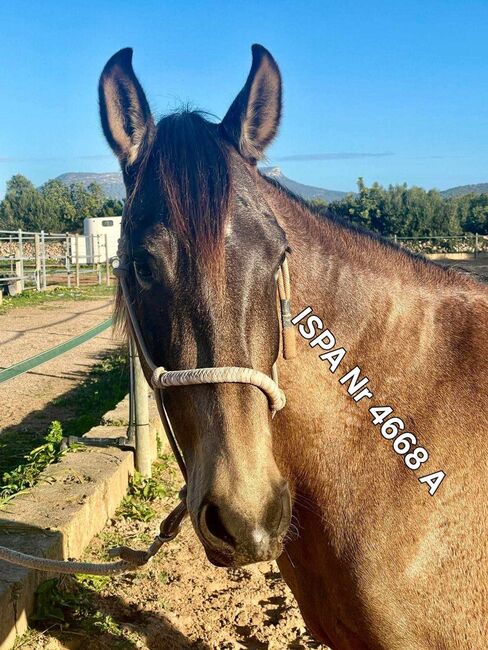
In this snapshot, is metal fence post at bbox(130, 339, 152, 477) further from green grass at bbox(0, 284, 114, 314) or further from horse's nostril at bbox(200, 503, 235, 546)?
green grass at bbox(0, 284, 114, 314)

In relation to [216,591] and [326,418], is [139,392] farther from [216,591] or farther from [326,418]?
[326,418]

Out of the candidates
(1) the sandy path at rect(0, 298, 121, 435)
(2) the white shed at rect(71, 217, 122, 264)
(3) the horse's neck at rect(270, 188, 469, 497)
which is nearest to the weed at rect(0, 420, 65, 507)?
(1) the sandy path at rect(0, 298, 121, 435)

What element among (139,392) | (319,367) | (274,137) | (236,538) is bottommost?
(139,392)

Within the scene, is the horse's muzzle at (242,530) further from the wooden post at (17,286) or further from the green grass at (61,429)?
the wooden post at (17,286)

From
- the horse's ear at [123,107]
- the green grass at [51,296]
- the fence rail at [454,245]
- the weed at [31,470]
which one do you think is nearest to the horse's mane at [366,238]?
the horse's ear at [123,107]

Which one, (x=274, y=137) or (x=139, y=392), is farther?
(x=139, y=392)

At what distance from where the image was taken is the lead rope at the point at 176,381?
155 cm

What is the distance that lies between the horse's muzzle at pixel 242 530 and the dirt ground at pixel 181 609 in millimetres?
1932

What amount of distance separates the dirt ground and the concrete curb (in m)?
0.15

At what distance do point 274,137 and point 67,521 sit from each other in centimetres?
261

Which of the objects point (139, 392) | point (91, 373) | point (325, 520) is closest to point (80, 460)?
point (139, 392)

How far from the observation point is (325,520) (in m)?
1.89

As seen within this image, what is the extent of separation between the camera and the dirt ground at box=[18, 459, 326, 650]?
10.2ft

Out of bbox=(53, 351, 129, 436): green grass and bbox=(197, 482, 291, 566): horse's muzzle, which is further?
bbox=(53, 351, 129, 436): green grass
